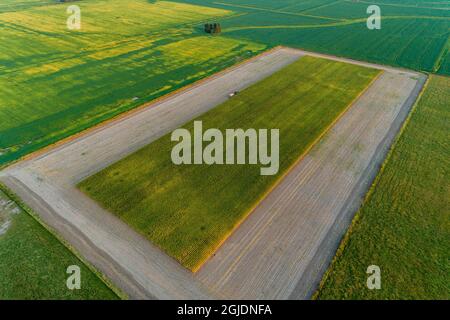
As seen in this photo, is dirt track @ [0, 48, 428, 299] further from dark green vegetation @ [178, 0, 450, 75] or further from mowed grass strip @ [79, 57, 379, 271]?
dark green vegetation @ [178, 0, 450, 75]

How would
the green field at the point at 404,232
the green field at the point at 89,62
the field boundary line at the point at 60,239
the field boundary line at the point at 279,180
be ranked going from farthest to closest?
1. the green field at the point at 89,62
2. the field boundary line at the point at 279,180
3. the green field at the point at 404,232
4. the field boundary line at the point at 60,239

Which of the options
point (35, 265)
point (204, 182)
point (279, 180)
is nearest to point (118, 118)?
point (204, 182)

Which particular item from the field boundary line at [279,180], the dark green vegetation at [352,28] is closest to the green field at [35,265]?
the field boundary line at [279,180]

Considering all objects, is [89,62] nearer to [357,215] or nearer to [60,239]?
[60,239]

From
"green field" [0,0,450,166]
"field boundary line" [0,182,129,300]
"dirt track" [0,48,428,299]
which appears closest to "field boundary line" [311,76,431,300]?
"dirt track" [0,48,428,299]

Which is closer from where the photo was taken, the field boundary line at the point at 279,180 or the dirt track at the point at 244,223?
the dirt track at the point at 244,223

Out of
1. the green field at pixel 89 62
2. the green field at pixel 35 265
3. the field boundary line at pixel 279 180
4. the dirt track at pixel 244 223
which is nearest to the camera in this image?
the green field at pixel 35 265

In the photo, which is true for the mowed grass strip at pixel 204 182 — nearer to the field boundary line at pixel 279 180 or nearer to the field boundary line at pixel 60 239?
the field boundary line at pixel 279 180
